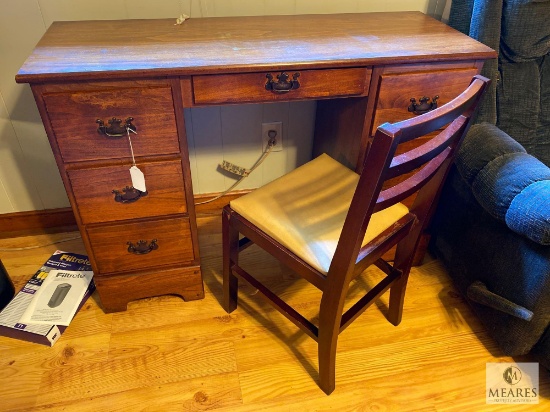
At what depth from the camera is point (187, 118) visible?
1.57 meters

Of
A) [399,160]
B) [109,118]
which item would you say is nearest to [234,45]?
[109,118]

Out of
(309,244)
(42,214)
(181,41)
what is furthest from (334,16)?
(42,214)

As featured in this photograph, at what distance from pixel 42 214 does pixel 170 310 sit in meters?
0.68

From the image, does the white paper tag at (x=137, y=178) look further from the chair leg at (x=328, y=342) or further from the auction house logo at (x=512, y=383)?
the auction house logo at (x=512, y=383)

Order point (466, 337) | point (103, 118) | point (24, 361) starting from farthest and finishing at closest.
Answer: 1. point (466, 337)
2. point (24, 361)
3. point (103, 118)

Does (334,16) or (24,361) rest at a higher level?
(334,16)

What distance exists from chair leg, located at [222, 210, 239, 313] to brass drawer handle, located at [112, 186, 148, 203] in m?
0.23

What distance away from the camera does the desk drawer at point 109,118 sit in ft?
3.30

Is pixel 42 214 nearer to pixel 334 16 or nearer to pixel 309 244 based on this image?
pixel 309 244

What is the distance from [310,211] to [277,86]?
1.10 feet

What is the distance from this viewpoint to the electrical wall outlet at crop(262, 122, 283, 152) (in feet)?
5.41

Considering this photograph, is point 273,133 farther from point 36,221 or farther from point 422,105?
point 36,221

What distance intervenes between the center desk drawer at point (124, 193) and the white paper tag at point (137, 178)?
0.7 inches

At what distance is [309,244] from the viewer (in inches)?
41.9
